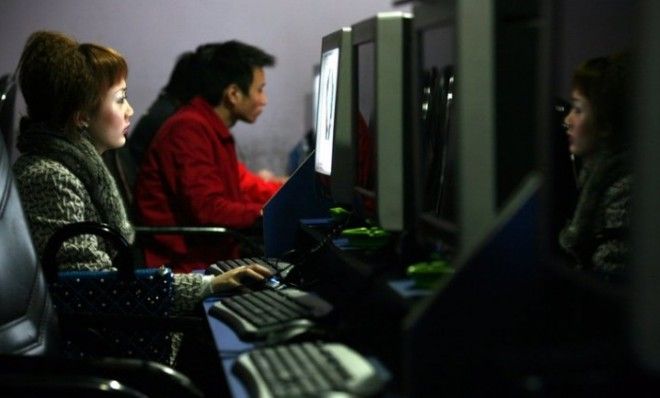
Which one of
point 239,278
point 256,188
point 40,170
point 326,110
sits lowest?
point 256,188

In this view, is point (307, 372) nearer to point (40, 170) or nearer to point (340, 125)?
point (340, 125)

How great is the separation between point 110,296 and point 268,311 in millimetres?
450

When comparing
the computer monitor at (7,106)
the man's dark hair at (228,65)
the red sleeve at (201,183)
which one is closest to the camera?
the computer monitor at (7,106)

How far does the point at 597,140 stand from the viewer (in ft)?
4.81

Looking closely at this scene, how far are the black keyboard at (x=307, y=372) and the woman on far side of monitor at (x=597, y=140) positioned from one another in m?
0.34

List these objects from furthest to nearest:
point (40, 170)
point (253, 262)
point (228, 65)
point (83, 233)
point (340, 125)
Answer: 1. point (228, 65)
2. point (253, 262)
3. point (40, 170)
4. point (83, 233)
5. point (340, 125)

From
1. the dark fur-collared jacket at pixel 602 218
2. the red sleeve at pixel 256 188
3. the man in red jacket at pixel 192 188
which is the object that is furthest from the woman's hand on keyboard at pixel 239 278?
the red sleeve at pixel 256 188

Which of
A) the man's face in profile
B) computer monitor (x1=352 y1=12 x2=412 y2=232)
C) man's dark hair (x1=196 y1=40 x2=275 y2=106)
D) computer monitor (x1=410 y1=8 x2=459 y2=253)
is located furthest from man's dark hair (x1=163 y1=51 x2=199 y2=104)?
computer monitor (x1=352 y1=12 x2=412 y2=232)

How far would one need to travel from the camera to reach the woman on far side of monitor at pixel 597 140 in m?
1.41

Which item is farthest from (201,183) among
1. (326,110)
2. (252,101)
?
(326,110)

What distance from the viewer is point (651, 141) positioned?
39.1 inches

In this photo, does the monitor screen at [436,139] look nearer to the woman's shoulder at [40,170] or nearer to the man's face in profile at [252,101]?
the woman's shoulder at [40,170]

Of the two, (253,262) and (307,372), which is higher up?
(307,372)

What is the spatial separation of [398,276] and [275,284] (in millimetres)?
754
